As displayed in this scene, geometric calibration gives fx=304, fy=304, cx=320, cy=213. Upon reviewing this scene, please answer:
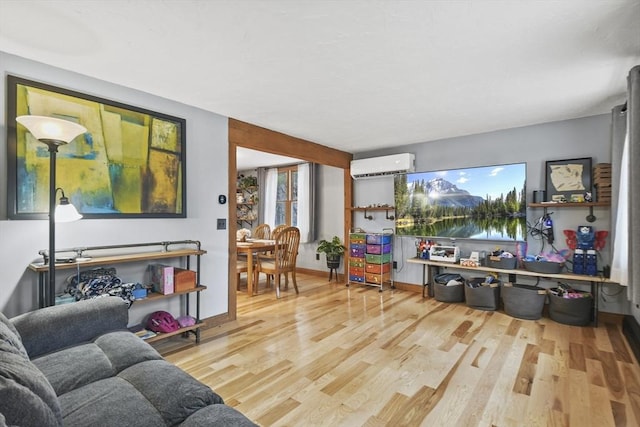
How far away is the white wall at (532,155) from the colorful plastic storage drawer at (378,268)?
0.20 m

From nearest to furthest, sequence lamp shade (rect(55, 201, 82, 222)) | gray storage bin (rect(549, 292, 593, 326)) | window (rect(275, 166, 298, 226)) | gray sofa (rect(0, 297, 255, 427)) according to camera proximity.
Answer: gray sofa (rect(0, 297, 255, 427)) → lamp shade (rect(55, 201, 82, 222)) → gray storage bin (rect(549, 292, 593, 326)) → window (rect(275, 166, 298, 226))

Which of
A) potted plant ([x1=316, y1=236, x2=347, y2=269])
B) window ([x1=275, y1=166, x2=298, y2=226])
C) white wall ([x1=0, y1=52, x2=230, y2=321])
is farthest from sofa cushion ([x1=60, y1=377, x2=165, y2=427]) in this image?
window ([x1=275, y1=166, x2=298, y2=226])

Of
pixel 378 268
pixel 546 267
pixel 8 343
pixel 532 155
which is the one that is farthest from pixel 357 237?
pixel 8 343

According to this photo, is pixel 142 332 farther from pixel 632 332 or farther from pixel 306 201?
pixel 632 332

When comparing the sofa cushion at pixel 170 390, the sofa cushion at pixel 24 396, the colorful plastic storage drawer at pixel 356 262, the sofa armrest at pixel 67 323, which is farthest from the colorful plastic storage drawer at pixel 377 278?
the sofa cushion at pixel 24 396

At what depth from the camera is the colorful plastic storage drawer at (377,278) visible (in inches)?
187

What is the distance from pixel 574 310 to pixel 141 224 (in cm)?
442

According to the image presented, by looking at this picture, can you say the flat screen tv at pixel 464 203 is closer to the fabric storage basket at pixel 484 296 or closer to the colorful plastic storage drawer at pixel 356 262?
the fabric storage basket at pixel 484 296

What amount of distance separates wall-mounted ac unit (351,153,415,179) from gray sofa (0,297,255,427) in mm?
3875

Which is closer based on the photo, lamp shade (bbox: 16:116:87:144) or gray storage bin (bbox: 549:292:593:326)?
lamp shade (bbox: 16:116:87:144)

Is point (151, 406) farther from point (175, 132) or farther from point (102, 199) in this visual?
point (175, 132)

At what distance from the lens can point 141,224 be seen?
2.70 metres

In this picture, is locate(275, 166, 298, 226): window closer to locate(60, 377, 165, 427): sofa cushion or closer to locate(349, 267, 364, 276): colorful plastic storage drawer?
locate(349, 267, 364, 276): colorful plastic storage drawer

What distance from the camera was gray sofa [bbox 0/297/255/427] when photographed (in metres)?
0.92
